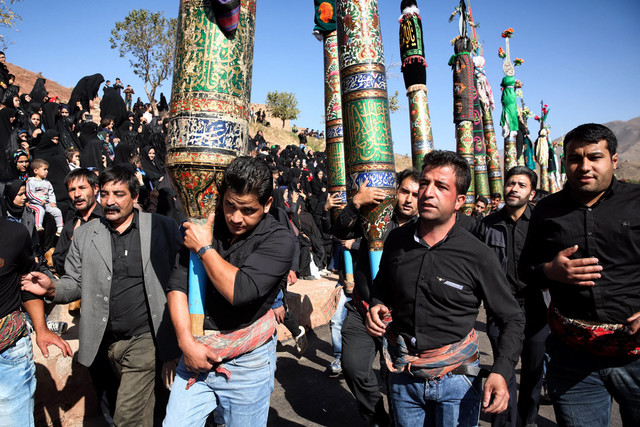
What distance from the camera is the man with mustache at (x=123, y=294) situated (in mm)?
2848

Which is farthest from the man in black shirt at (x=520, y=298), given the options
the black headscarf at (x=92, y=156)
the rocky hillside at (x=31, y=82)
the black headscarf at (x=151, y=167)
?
the rocky hillside at (x=31, y=82)

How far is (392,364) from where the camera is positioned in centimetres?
224

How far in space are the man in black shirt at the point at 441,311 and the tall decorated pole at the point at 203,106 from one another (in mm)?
1012

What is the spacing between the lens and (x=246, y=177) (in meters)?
2.01

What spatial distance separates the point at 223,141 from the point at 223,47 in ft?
1.51

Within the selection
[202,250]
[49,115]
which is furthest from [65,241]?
[49,115]

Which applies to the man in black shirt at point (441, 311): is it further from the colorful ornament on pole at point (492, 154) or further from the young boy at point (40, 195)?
the colorful ornament on pole at point (492, 154)

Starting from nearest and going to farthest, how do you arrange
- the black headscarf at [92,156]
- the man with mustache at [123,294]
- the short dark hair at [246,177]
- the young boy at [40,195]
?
the short dark hair at [246,177], the man with mustache at [123,294], the young boy at [40,195], the black headscarf at [92,156]

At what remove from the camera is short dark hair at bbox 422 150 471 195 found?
2.23m

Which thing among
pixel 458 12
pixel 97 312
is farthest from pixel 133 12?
pixel 97 312

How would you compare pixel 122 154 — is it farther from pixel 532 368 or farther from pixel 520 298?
pixel 532 368

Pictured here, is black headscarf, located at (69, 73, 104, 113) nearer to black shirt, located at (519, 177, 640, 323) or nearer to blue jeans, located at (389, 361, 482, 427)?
blue jeans, located at (389, 361, 482, 427)

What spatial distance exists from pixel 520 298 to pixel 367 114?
2183 millimetres

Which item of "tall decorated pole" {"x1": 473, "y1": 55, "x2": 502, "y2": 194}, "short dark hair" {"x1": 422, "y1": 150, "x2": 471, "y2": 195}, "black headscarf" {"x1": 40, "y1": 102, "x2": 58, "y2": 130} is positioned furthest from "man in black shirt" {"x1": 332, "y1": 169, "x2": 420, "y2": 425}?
"black headscarf" {"x1": 40, "y1": 102, "x2": 58, "y2": 130}
